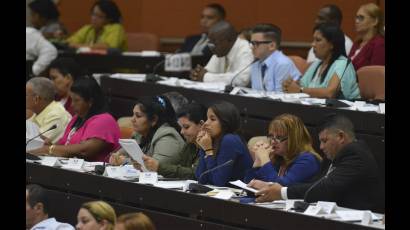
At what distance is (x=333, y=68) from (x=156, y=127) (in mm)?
1701

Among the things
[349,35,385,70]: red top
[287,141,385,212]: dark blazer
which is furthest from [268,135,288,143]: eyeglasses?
[349,35,385,70]: red top

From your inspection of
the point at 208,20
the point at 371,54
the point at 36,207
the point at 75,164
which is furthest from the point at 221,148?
the point at 208,20

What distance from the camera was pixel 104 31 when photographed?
12039 millimetres

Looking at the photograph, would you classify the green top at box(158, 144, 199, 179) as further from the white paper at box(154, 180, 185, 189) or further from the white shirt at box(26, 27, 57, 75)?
the white shirt at box(26, 27, 57, 75)

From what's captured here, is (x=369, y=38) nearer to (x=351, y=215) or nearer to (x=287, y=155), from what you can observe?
(x=287, y=155)

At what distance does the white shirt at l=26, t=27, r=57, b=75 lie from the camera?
36.3 ft

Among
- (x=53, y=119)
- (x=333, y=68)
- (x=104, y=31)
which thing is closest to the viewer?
(x=333, y=68)

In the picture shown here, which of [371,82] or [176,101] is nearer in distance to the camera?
[176,101]

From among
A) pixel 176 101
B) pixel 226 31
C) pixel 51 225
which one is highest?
pixel 226 31

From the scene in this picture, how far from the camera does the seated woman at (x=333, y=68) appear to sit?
829 centimetres

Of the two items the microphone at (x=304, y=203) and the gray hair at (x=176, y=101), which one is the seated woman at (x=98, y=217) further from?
the gray hair at (x=176, y=101)

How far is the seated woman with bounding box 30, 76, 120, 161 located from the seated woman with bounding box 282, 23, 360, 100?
1580mm

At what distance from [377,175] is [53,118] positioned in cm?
346

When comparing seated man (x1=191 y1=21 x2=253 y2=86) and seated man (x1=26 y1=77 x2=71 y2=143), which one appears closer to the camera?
seated man (x1=26 y1=77 x2=71 y2=143)
